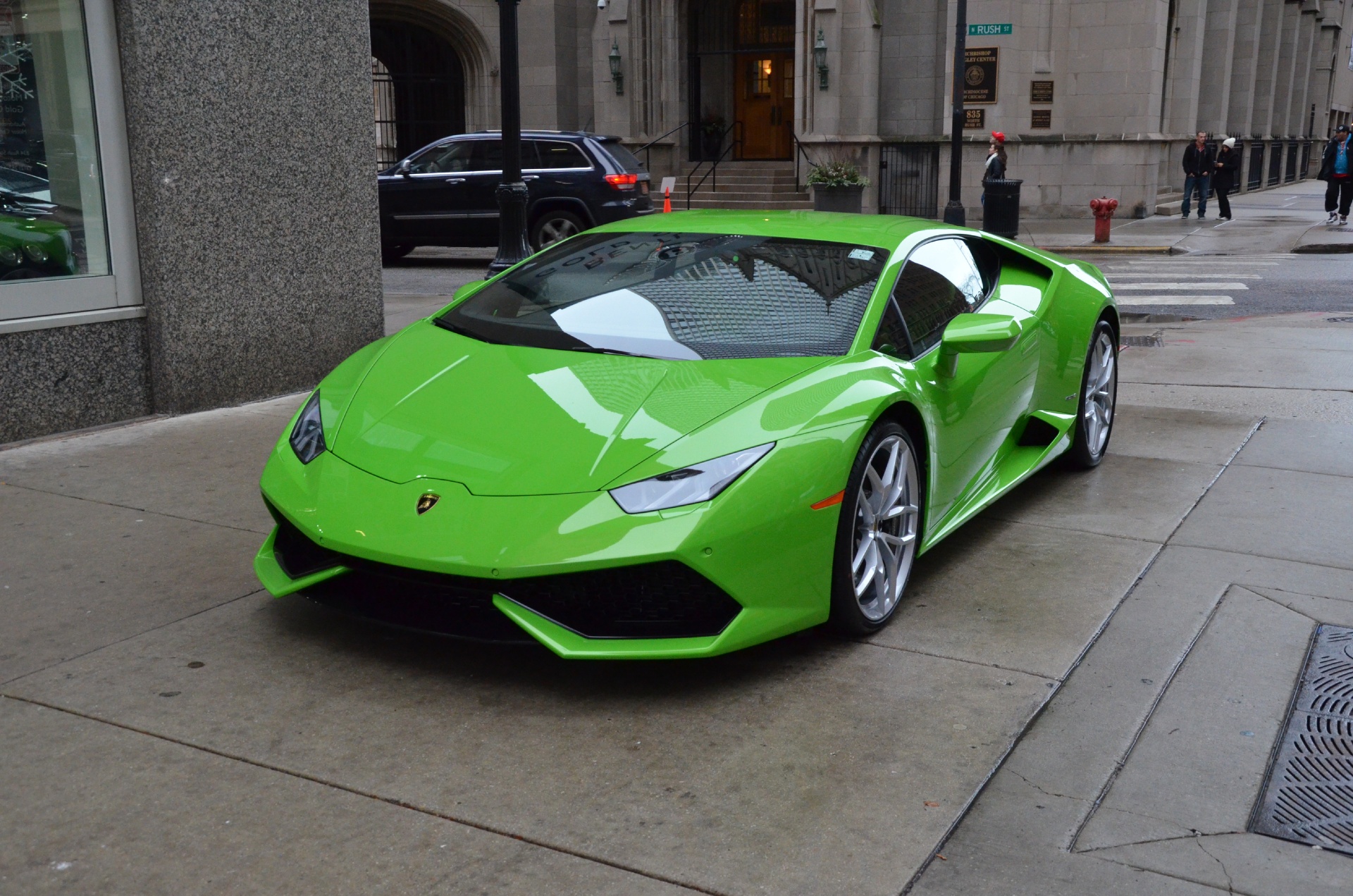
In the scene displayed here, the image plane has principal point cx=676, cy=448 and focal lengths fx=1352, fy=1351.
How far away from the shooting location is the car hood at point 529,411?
12.9ft

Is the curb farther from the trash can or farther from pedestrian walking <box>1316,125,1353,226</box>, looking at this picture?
pedestrian walking <box>1316,125,1353,226</box>

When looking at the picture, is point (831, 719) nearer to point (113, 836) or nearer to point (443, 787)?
point (443, 787)

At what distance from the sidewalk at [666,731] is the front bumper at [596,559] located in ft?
0.74

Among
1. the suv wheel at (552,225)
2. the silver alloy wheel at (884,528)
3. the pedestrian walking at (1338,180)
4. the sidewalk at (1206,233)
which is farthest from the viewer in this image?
the pedestrian walking at (1338,180)

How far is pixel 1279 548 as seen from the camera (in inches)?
211

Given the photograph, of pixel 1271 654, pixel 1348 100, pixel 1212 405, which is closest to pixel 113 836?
pixel 1271 654

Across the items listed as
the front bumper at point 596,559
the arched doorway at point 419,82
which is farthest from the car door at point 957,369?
the arched doorway at point 419,82

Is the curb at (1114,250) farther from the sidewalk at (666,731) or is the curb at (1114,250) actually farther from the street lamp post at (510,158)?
the sidewalk at (666,731)

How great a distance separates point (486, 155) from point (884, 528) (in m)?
15.6

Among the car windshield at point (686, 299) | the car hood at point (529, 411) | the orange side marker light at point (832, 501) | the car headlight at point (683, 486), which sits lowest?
the orange side marker light at point (832, 501)

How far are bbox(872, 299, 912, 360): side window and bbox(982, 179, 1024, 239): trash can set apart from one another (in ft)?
58.0

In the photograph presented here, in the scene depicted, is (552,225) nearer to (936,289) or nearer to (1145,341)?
(1145,341)

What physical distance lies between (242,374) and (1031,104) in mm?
23270

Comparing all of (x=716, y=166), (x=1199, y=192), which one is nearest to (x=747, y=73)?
(x=716, y=166)
